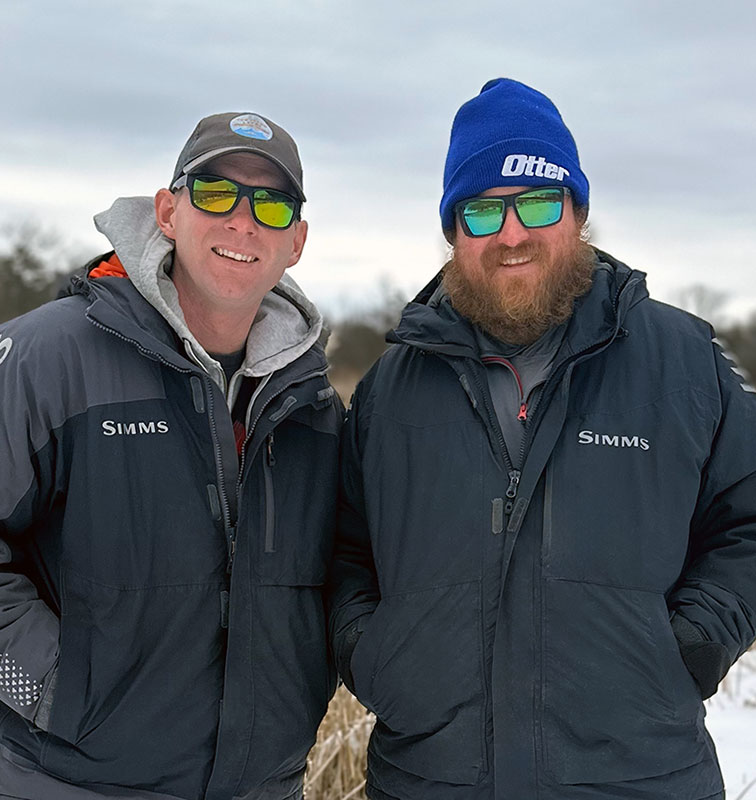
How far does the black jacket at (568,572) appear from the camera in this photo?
2920mm

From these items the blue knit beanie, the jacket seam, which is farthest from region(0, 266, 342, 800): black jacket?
the blue knit beanie

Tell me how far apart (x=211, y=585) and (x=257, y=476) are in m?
0.37

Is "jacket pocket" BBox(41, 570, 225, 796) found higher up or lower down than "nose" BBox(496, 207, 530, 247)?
lower down

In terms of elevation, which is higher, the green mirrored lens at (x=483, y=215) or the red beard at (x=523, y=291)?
the green mirrored lens at (x=483, y=215)

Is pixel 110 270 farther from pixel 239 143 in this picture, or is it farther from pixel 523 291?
pixel 523 291

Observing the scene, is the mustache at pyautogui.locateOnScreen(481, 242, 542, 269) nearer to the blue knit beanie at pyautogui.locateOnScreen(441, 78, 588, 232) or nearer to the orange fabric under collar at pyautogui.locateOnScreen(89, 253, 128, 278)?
the blue knit beanie at pyautogui.locateOnScreen(441, 78, 588, 232)

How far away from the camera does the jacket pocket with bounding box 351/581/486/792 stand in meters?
2.98

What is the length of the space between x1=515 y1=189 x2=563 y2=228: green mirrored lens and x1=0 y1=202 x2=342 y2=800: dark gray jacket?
3.48ft

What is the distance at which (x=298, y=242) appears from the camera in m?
3.66

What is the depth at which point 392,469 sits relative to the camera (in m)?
3.27

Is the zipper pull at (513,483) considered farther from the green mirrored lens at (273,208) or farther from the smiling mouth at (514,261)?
the green mirrored lens at (273,208)

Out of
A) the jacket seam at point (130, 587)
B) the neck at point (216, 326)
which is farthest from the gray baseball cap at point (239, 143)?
the jacket seam at point (130, 587)

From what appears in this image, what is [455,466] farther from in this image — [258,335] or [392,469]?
[258,335]

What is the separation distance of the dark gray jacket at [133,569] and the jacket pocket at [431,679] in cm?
32
